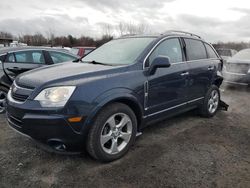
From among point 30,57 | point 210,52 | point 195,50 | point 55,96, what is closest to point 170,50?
point 195,50

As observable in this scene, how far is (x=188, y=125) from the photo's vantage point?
5.06 m

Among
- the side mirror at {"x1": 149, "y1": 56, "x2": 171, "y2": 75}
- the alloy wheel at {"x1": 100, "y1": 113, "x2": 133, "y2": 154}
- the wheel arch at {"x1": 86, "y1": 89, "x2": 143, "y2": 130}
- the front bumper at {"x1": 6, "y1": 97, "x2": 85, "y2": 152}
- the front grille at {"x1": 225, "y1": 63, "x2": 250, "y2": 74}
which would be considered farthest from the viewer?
the front grille at {"x1": 225, "y1": 63, "x2": 250, "y2": 74}

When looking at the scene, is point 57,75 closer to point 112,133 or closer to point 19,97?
point 19,97

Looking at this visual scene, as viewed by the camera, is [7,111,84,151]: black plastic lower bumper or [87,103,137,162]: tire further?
[87,103,137,162]: tire

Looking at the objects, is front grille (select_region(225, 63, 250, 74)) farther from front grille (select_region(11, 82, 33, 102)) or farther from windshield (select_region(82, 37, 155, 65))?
front grille (select_region(11, 82, 33, 102))

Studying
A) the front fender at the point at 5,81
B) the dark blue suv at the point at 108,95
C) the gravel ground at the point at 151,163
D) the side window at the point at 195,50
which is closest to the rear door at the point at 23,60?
the front fender at the point at 5,81

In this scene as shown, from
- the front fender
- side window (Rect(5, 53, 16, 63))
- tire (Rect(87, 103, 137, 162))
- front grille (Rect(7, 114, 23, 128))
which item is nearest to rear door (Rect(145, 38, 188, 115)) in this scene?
tire (Rect(87, 103, 137, 162))

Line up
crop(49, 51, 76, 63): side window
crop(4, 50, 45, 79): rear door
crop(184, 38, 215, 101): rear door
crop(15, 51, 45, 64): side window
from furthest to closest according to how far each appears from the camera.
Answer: crop(49, 51, 76, 63): side window
crop(15, 51, 45, 64): side window
crop(4, 50, 45, 79): rear door
crop(184, 38, 215, 101): rear door

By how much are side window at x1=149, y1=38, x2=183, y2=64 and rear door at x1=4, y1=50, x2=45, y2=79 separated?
10.1 feet

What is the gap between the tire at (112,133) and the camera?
3.20 metres

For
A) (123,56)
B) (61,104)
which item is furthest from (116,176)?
(123,56)

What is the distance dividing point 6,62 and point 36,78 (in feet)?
9.53

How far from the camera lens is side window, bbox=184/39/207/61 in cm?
492

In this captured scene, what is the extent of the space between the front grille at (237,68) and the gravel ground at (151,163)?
474 centimetres
